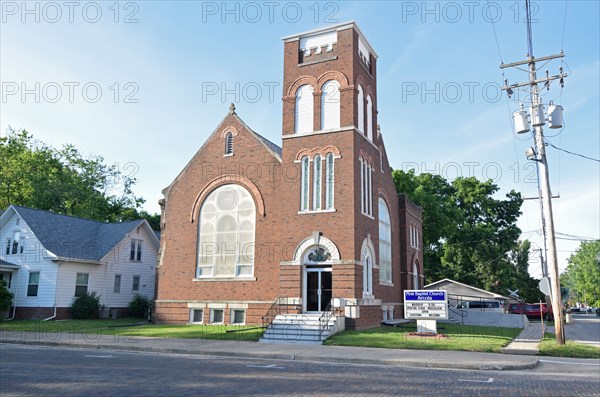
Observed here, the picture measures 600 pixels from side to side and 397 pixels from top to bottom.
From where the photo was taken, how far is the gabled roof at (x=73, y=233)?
32.3 metres

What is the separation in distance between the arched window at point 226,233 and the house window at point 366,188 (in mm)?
5812

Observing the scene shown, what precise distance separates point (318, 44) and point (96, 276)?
828 inches

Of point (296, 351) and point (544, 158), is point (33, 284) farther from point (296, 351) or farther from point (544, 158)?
point (544, 158)

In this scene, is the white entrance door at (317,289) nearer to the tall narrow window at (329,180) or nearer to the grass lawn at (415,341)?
the grass lawn at (415,341)

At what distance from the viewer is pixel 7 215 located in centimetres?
3375

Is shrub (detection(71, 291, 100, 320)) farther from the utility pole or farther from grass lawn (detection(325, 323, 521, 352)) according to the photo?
the utility pole

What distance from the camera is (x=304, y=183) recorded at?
25359 mm

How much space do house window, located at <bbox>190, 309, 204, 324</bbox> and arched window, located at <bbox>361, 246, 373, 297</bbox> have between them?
8.83m

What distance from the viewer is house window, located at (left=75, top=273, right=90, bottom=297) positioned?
32.5 meters

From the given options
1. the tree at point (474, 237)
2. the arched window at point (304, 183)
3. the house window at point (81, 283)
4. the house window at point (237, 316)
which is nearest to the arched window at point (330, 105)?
the arched window at point (304, 183)

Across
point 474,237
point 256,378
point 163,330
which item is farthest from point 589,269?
point 256,378

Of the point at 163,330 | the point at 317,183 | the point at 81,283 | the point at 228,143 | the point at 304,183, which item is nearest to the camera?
the point at 163,330

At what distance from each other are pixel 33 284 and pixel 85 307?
368cm

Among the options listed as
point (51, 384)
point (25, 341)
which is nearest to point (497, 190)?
point (25, 341)
